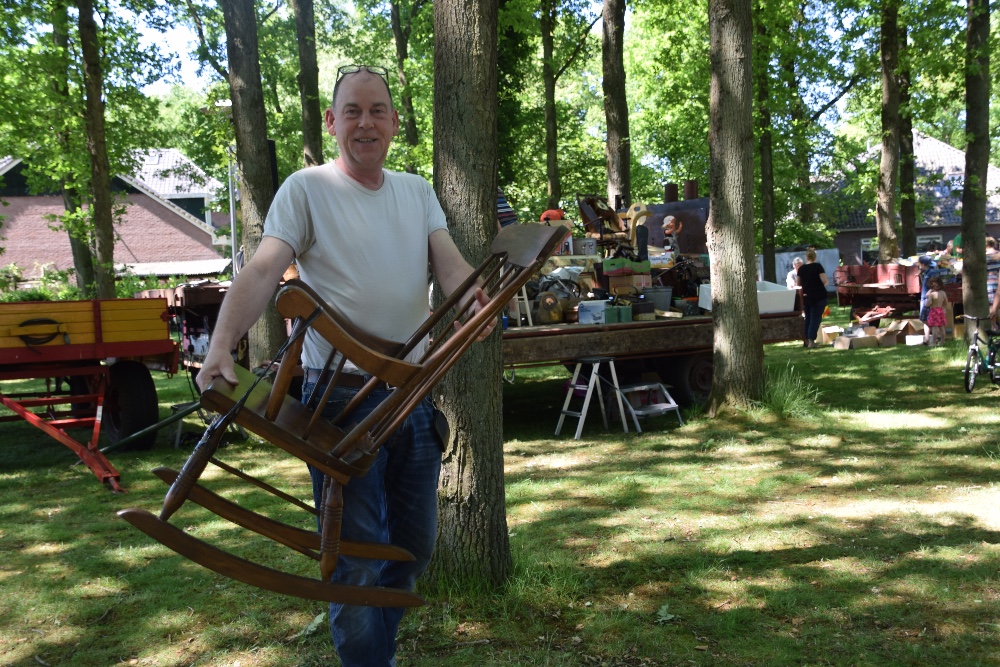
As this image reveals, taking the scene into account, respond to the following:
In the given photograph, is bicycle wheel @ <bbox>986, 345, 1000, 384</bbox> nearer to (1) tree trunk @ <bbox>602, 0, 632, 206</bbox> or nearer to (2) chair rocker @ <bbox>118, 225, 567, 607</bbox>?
(1) tree trunk @ <bbox>602, 0, 632, 206</bbox>

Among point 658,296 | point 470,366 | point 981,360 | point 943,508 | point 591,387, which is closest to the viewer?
point 470,366

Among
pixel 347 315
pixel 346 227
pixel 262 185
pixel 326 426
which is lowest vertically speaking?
pixel 326 426

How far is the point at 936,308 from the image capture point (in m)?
18.0

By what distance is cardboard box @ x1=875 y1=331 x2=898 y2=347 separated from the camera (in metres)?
Answer: 18.8

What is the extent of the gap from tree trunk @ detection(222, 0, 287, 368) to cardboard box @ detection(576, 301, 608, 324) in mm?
3067

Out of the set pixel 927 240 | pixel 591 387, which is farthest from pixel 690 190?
pixel 927 240

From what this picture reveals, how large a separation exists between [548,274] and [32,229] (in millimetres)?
44238

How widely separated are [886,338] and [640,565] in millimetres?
15564

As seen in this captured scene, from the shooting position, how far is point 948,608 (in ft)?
14.2

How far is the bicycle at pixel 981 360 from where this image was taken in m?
11.4

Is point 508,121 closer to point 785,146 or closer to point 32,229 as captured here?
point 785,146

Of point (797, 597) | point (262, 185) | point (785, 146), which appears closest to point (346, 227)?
point (797, 597)

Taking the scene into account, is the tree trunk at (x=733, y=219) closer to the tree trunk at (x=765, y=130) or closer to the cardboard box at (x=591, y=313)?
the cardboard box at (x=591, y=313)

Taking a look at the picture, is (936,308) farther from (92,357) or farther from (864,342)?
(92,357)
